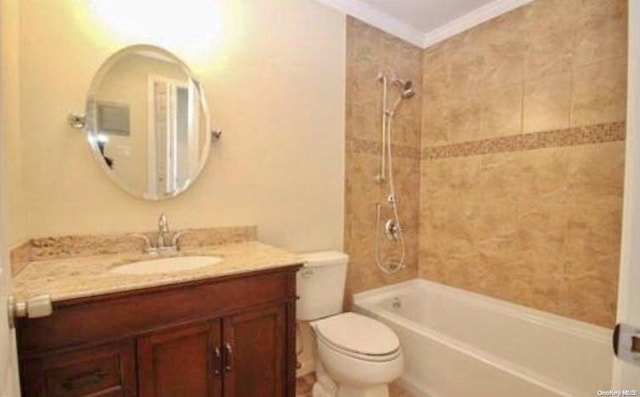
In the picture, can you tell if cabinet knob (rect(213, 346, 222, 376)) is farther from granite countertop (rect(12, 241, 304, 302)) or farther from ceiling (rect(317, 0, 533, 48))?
ceiling (rect(317, 0, 533, 48))

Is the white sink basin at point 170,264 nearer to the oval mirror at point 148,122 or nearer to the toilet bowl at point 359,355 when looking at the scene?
the oval mirror at point 148,122

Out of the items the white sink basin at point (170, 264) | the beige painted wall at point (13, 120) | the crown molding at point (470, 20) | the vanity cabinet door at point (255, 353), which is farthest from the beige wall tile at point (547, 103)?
the beige painted wall at point (13, 120)

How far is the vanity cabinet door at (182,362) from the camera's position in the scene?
3.43 feet

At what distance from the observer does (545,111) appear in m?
1.90

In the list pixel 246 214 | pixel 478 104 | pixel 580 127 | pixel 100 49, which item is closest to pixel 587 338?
pixel 580 127

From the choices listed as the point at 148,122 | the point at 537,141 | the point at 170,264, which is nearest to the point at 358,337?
the point at 170,264

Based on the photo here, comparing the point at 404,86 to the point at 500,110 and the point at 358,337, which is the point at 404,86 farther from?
the point at 358,337

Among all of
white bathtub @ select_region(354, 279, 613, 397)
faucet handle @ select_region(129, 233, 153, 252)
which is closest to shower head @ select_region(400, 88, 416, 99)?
white bathtub @ select_region(354, 279, 613, 397)

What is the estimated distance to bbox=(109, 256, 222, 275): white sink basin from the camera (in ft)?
4.24

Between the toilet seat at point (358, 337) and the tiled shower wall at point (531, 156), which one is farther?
the tiled shower wall at point (531, 156)

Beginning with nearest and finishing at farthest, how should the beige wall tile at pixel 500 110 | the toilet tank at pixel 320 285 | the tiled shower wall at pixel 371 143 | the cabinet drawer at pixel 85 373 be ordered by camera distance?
the cabinet drawer at pixel 85 373, the toilet tank at pixel 320 285, the beige wall tile at pixel 500 110, the tiled shower wall at pixel 371 143

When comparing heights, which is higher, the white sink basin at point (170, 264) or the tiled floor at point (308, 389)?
the white sink basin at point (170, 264)

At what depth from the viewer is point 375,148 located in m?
2.31

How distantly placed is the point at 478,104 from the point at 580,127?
0.62m
